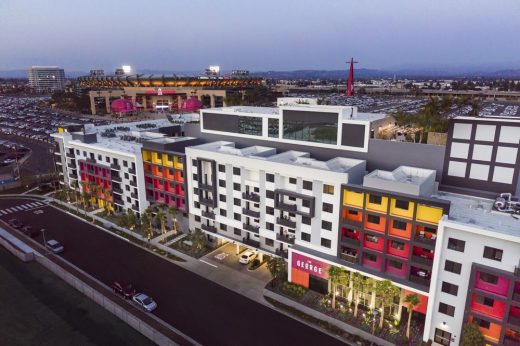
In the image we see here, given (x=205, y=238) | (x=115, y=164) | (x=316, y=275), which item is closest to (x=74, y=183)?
(x=115, y=164)

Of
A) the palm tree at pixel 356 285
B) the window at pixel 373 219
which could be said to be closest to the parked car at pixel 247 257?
the palm tree at pixel 356 285

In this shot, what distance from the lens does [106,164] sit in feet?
285

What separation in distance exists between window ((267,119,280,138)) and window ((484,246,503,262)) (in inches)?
1718

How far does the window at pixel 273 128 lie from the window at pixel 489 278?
44512 millimetres

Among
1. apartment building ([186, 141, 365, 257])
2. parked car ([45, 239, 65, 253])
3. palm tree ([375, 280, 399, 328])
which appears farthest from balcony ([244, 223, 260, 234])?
parked car ([45, 239, 65, 253])

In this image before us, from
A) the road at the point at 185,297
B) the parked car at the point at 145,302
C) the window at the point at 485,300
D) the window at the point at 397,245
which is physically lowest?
the road at the point at 185,297

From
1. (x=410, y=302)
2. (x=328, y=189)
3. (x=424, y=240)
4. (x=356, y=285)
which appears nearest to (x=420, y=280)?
(x=410, y=302)

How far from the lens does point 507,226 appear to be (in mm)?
42375

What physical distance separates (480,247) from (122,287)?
53.6m

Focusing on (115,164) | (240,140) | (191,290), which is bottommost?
(191,290)

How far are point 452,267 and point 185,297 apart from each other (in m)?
39.8

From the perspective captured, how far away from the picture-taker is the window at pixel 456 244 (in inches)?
1663

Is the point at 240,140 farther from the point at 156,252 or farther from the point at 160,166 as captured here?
the point at 156,252

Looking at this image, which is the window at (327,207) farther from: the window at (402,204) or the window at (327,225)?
the window at (402,204)
